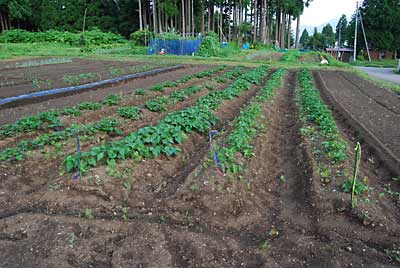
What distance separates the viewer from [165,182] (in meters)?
4.46

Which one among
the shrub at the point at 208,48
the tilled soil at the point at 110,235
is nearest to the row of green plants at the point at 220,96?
the tilled soil at the point at 110,235

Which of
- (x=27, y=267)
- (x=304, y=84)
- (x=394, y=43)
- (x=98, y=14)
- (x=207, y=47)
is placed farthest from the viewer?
(x=98, y=14)

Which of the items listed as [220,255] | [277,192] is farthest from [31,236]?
[277,192]

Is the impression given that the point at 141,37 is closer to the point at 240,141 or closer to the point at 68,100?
the point at 68,100

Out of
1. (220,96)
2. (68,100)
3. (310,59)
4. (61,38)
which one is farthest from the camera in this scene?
(61,38)

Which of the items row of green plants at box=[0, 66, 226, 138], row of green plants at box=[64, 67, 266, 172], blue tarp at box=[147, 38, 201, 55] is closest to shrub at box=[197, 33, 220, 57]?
blue tarp at box=[147, 38, 201, 55]

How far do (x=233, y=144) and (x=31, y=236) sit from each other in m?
3.26

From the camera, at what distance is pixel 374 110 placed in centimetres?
891

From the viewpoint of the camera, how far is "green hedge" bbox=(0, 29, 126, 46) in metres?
37.1

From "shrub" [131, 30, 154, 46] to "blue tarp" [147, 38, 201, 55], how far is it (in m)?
5.30

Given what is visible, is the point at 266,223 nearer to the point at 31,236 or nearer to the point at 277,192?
the point at 277,192

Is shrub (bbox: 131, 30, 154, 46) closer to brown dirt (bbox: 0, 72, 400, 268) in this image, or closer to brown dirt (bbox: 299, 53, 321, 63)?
brown dirt (bbox: 299, 53, 321, 63)

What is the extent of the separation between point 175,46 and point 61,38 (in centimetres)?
1721

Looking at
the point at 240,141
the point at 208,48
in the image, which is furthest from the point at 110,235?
the point at 208,48
